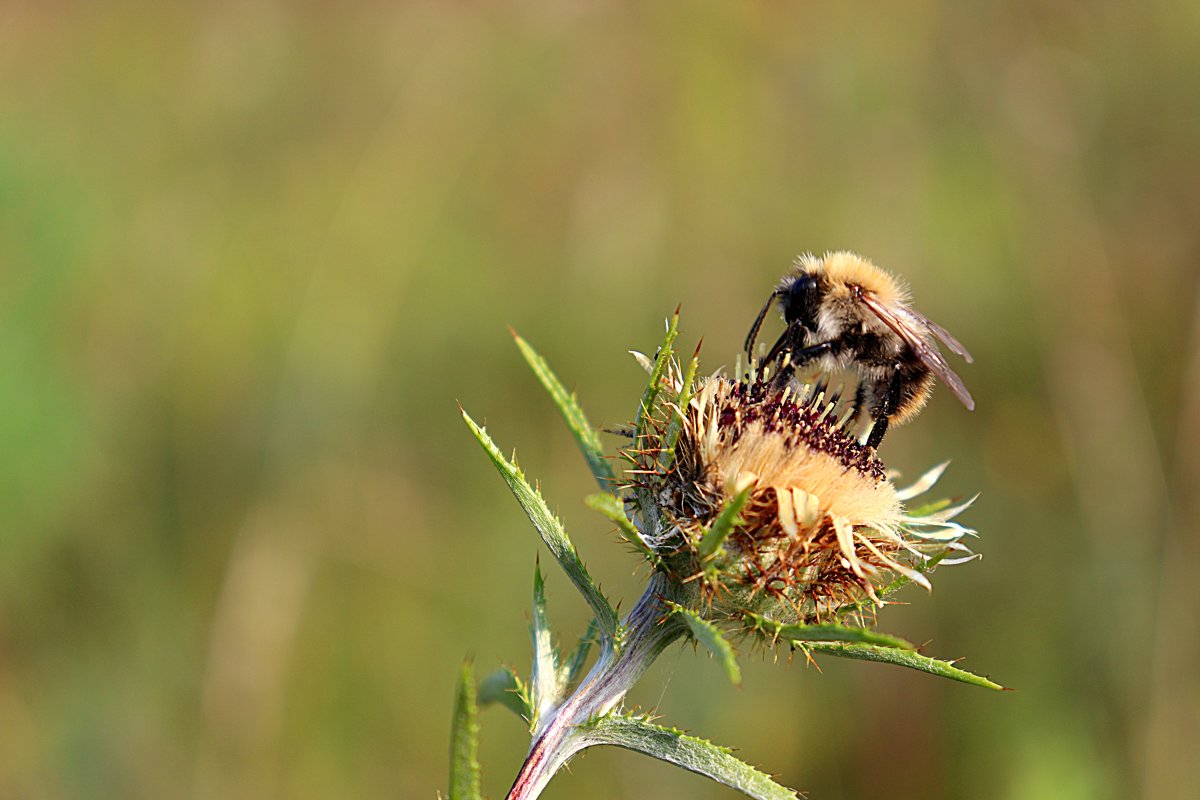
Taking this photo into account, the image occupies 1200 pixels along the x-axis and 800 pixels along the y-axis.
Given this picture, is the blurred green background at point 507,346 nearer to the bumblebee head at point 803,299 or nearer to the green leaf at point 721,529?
the bumblebee head at point 803,299

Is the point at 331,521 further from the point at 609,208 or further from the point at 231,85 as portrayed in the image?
the point at 231,85

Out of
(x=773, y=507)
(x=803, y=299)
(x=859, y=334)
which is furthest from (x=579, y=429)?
(x=859, y=334)

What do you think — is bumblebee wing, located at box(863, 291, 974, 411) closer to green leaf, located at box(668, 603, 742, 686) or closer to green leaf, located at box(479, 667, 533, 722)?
green leaf, located at box(668, 603, 742, 686)

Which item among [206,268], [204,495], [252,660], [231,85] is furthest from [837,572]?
[231,85]

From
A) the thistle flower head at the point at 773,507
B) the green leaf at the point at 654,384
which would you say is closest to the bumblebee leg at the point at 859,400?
the thistle flower head at the point at 773,507

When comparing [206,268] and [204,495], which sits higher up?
[206,268]

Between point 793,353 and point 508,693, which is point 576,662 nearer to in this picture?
point 508,693
